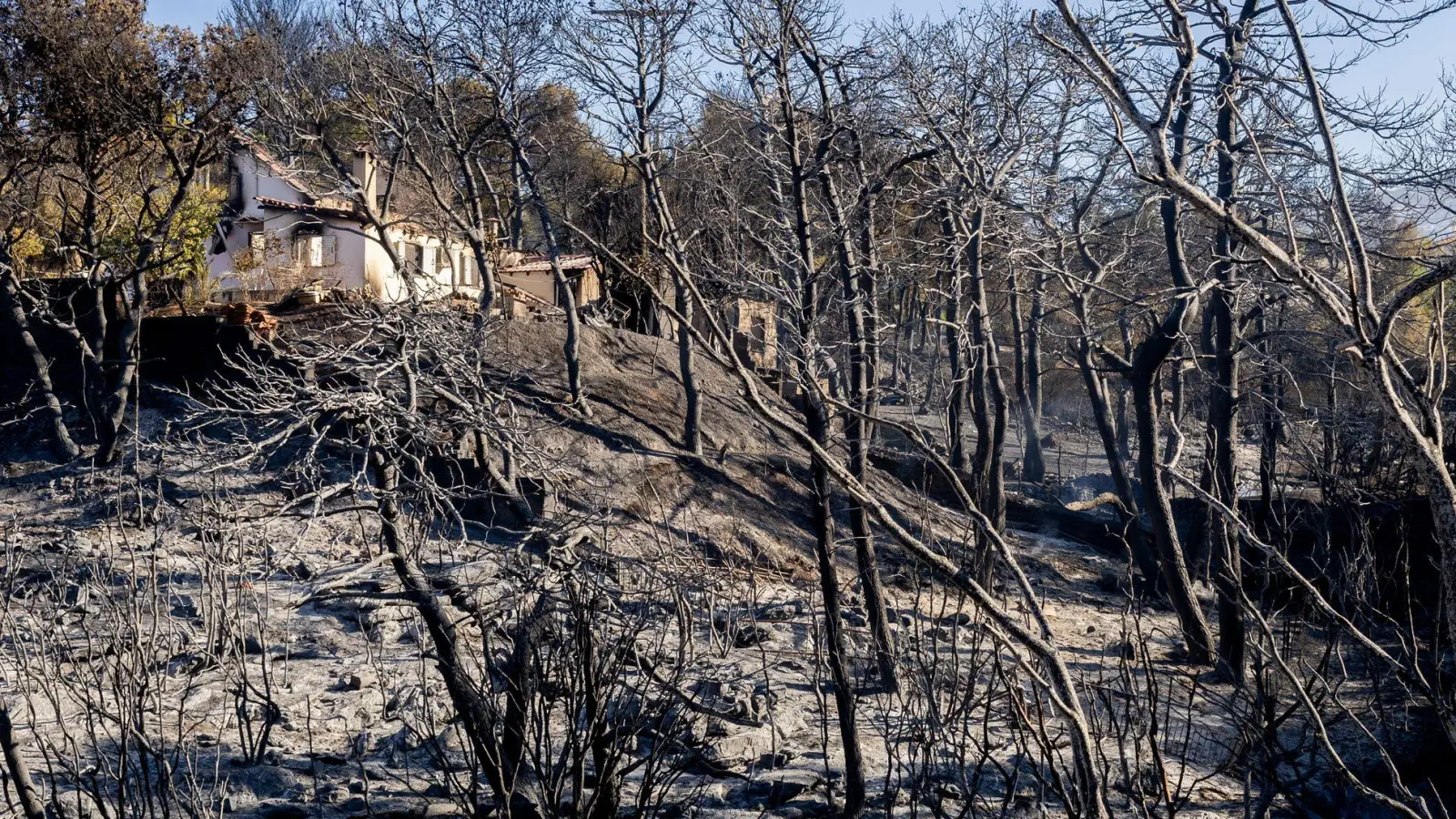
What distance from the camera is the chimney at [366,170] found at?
1942 cm

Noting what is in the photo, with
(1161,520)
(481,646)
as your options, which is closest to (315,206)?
(481,646)

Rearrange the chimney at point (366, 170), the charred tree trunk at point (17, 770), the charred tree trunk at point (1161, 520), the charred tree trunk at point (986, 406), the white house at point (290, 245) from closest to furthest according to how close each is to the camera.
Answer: the charred tree trunk at point (17, 770) → the charred tree trunk at point (1161, 520) → the charred tree trunk at point (986, 406) → the chimney at point (366, 170) → the white house at point (290, 245)

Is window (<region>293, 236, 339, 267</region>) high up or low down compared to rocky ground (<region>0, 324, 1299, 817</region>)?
up

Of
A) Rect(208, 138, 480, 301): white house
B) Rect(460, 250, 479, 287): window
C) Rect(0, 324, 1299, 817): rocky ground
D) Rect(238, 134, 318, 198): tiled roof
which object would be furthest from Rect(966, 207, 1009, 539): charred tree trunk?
Rect(460, 250, 479, 287): window

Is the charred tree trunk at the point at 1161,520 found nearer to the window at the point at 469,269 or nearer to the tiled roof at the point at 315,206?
the tiled roof at the point at 315,206

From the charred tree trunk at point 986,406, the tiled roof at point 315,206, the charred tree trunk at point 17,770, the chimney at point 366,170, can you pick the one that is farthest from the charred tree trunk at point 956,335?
the tiled roof at point 315,206

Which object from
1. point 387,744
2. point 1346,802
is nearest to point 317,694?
point 387,744

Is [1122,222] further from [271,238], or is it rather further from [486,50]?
[271,238]

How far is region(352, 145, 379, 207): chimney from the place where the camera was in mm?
19422

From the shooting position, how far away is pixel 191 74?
664 inches

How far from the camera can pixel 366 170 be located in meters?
22.0

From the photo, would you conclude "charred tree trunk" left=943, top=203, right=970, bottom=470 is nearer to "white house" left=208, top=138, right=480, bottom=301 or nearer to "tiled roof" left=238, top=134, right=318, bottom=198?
"tiled roof" left=238, top=134, right=318, bottom=198

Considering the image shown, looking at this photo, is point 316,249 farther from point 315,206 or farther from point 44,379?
point 44,379

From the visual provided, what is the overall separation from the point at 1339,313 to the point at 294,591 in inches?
446
